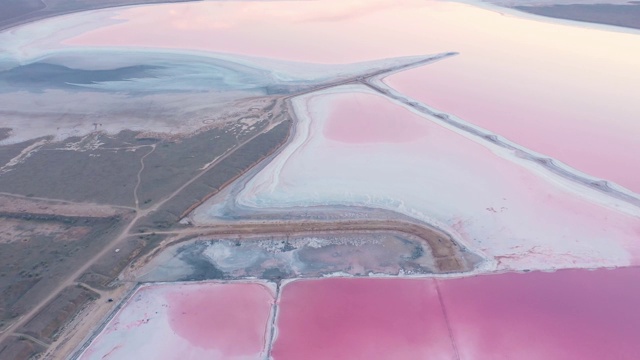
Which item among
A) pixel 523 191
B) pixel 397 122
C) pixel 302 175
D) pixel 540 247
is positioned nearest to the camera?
pixel 540 247

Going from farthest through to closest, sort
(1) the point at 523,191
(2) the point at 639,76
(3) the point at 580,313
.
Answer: (2) the point at 639,76 → (1) the point at 523,191 → (3) the point at 580,313

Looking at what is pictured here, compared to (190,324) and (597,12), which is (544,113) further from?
(597,12)

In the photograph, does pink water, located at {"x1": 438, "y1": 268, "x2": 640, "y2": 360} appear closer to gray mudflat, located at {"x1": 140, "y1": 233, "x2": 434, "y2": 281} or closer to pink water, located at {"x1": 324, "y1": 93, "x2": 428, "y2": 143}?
gray mudflat, located at {"x1": 140, "y1": 233, "x2": 434, "y2": 281}

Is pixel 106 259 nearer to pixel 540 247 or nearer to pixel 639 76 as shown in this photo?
pixel 540 247

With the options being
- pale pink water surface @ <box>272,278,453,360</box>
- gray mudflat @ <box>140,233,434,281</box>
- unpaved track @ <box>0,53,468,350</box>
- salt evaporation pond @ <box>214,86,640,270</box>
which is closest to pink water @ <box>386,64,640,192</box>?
salt evaporation pond @ <box>214,86,640,270</box>

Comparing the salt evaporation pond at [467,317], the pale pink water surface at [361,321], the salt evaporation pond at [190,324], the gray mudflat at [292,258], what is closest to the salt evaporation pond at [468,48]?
the salt evaporation pond at [467,317]

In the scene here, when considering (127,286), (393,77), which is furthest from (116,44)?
(127,286)
